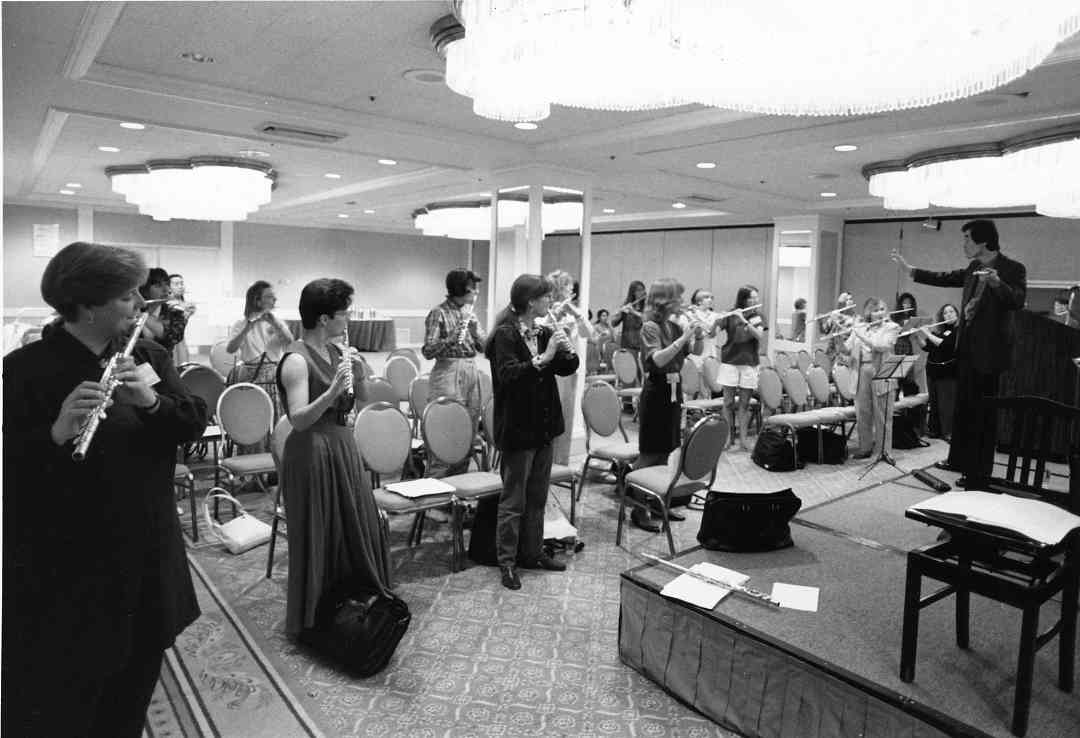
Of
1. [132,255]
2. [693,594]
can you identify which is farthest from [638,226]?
[132,255]

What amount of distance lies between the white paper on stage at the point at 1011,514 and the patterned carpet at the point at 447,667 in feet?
3.82

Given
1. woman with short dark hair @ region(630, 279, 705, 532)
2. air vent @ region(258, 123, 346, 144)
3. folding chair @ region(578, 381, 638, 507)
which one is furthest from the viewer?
air vent @ region(258, 123, 346, 144)

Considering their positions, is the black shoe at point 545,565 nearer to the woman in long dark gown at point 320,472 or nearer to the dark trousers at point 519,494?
the dark trousers at point 519,494

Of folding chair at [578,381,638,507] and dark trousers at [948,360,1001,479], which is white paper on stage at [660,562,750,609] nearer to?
dark trousers at [948,360,1001,479]

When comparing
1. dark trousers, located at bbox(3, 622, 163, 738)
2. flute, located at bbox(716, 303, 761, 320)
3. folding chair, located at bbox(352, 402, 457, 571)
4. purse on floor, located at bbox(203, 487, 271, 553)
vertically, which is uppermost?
flute, located at bbox(716, 303, 761, 320)

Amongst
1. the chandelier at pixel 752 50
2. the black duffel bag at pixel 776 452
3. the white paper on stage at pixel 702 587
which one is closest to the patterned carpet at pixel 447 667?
the white paper on stage at pixel 702 587

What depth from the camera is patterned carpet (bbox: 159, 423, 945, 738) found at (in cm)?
282

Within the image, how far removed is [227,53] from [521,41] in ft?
8.12

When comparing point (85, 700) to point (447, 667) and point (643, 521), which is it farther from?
point (643, 521)

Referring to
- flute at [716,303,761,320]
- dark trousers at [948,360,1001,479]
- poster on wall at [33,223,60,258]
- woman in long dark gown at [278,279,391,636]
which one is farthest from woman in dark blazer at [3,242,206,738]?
poster on wall at [33,223,60,258]

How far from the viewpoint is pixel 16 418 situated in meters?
1.78

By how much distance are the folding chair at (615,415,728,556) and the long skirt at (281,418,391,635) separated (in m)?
1.69

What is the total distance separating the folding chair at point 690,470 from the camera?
4137mm

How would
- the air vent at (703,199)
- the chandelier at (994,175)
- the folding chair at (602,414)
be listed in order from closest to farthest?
the folding chair at (602,414)
the chandelier at (994,175)
the air vent at (703,199)
